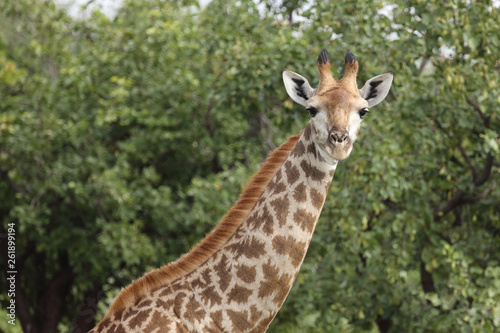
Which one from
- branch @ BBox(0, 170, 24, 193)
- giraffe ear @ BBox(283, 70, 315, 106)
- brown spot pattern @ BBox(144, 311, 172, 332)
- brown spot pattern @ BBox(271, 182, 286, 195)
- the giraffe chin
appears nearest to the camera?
the giraffe chin

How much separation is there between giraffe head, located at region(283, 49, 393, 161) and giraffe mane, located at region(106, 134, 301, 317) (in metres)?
0.39

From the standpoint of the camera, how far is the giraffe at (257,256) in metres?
4.08

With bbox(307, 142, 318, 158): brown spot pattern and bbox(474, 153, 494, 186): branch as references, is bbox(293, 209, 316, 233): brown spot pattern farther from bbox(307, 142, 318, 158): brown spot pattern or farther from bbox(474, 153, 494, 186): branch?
bbox(474, 153, 494, 186): branch

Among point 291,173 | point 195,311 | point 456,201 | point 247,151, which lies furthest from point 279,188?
point 247,151

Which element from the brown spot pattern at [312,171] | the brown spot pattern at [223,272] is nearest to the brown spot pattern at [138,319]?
the brown spot pattern at [223,272]

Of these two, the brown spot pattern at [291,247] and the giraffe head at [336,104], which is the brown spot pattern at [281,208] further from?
the giraffe head at [336,104]

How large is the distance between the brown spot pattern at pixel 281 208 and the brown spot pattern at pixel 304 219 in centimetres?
Answer: 7

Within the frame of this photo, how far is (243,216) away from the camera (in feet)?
14.4

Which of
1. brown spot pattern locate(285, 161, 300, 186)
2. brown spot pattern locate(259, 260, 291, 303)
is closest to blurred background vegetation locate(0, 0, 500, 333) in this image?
brown spot pattern locate(285, 161, 300, 186)

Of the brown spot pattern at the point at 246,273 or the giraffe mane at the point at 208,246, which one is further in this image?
the giraffe mane at the point at 208,246

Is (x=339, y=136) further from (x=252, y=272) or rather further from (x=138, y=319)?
(x=138, y=319)

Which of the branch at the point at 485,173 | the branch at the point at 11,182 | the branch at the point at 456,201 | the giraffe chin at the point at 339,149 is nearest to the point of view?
the giraffe chin at the point at 339,149

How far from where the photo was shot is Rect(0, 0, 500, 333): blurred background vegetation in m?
7.27

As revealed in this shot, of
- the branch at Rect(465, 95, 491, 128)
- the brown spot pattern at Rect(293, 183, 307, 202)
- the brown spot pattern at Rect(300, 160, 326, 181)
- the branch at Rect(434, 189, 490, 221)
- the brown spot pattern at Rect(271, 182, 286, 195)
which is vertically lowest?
the branch at Rect(434, 189, 490, 221)
